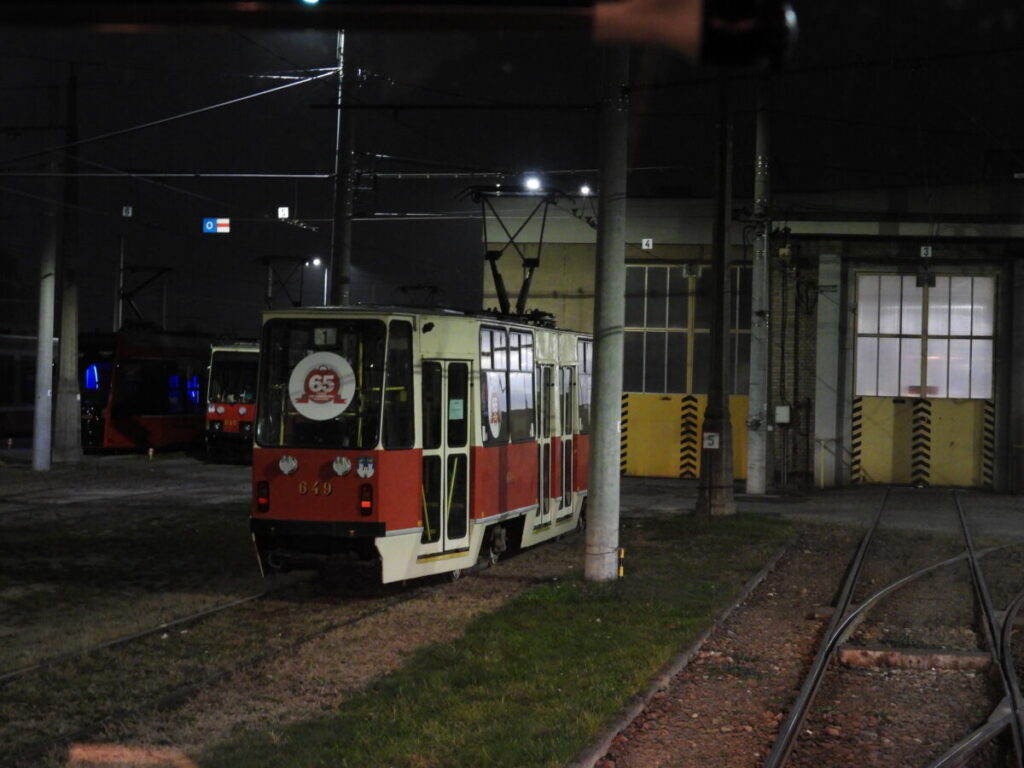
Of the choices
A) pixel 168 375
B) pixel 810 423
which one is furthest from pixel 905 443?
pixel 168 375

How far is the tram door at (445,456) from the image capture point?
1269 centimetres

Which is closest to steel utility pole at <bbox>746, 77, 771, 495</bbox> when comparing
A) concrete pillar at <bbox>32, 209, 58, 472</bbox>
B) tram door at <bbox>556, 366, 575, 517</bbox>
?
tram door at <bbox>556, 366, 575, 517</bbox>

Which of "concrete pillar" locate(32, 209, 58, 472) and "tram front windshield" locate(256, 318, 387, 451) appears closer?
"tram front windshield" locate(256, 318, 387, 451)

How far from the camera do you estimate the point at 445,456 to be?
12.9m

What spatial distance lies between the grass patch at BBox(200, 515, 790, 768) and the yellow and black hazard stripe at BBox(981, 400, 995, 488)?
19.6m

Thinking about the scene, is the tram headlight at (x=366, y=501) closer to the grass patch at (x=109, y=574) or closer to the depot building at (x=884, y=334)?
the grass patch at (x=109, y=574)

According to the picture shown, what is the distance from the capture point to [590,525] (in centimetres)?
1333

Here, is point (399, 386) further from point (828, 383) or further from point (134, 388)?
point (134, 388)

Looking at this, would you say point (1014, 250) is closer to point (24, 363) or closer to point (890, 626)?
point (890, 626)

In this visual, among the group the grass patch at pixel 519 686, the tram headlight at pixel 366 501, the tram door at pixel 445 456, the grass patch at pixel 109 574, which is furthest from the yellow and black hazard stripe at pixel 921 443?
the tram headlight at pixel 366 501

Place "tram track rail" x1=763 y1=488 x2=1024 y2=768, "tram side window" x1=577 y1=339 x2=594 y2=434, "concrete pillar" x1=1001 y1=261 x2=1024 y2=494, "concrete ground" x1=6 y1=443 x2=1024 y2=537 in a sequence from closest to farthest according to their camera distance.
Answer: "tram track rail" x1=763 y1=488 x2=1024 y2=768
"tram side window" x1=577 y1=339 x2=594 y2=434
"concrete ground" x1=6 y1=443 x2=1024 y2=537
"concrete pillar" x1=1001 y1=261 x2=1024 y2=494

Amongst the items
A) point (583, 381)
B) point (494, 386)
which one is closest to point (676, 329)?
point (583, 381)

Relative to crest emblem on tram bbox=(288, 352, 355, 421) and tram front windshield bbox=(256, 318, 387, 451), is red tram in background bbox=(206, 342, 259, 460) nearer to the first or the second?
tram front windshield bbox=(256, 318, 387, 451)

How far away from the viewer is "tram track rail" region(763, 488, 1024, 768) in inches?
293
